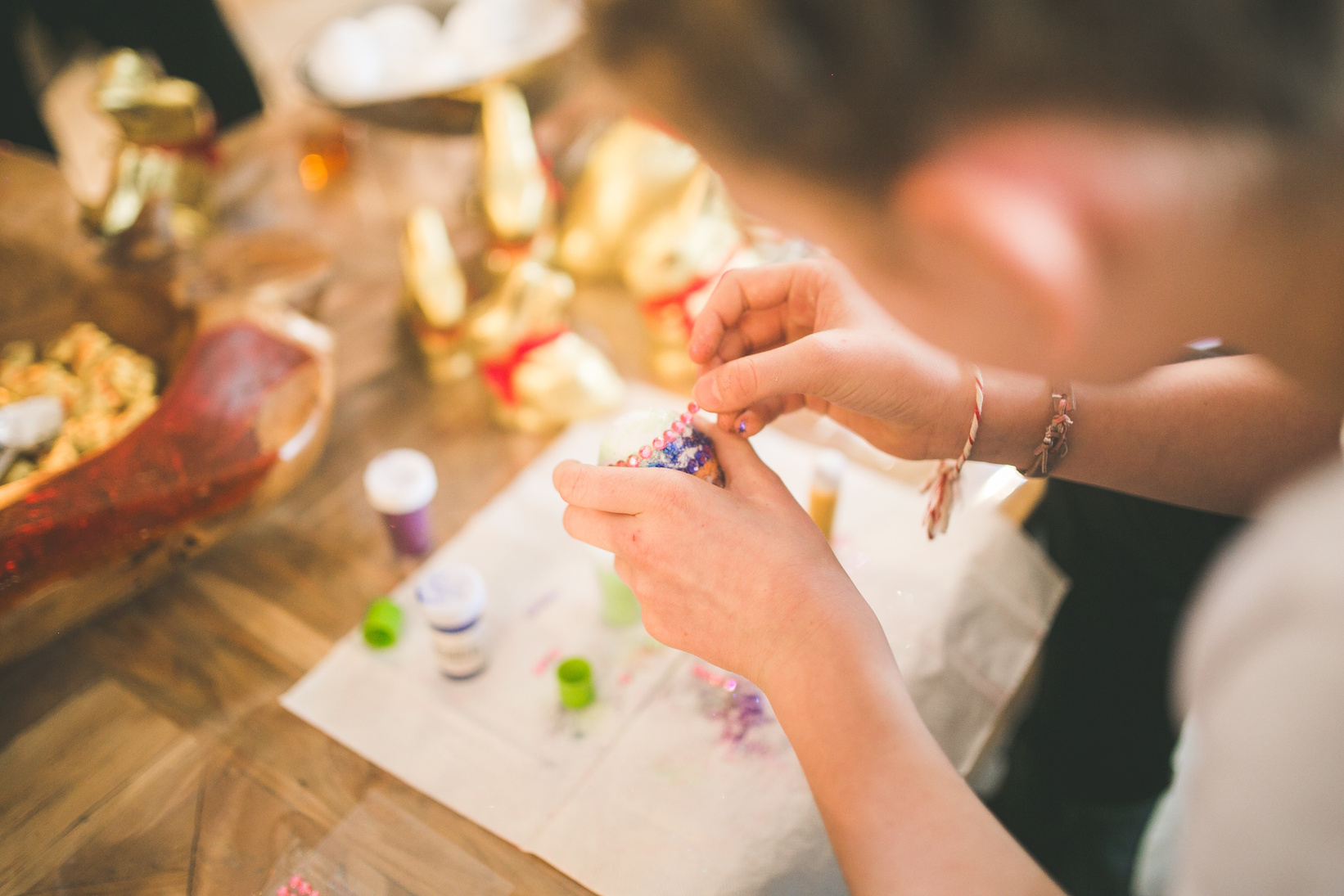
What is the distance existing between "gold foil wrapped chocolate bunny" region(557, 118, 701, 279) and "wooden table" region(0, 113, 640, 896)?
231 millimetres

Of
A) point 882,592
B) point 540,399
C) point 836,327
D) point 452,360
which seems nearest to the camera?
point 836,327

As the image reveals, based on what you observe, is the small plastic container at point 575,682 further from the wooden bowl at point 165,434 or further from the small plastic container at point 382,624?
the wooden bowl at point 165,434

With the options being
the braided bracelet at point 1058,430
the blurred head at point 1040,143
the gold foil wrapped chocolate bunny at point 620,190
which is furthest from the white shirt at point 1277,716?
the gold foil wrapped chocolate bunny at point 620,190

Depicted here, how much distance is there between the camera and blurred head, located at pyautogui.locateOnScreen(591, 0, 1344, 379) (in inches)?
11.0

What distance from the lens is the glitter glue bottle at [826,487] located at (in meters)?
0.87

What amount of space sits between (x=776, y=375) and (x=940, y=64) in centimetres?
Result: 38

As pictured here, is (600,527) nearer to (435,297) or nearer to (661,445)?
(661,445)

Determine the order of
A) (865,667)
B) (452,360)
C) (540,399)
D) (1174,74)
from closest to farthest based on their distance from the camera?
1. (1174,74)
2. (865,667)
3. (540,399)
4. (452,360)

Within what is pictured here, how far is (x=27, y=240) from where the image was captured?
1.17 meters

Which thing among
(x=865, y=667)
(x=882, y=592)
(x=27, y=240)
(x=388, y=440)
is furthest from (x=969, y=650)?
(x=27, y=240)

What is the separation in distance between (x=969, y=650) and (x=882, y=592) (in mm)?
108

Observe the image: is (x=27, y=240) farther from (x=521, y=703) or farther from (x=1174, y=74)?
(x=1174, y=74)

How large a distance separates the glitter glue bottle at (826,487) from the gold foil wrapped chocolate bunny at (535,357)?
339 mm

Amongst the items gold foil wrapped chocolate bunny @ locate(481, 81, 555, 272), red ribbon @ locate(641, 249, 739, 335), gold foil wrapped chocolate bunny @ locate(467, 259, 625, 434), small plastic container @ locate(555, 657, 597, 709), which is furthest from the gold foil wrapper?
small plastic container @ locate(555, 657, 597, 709)
